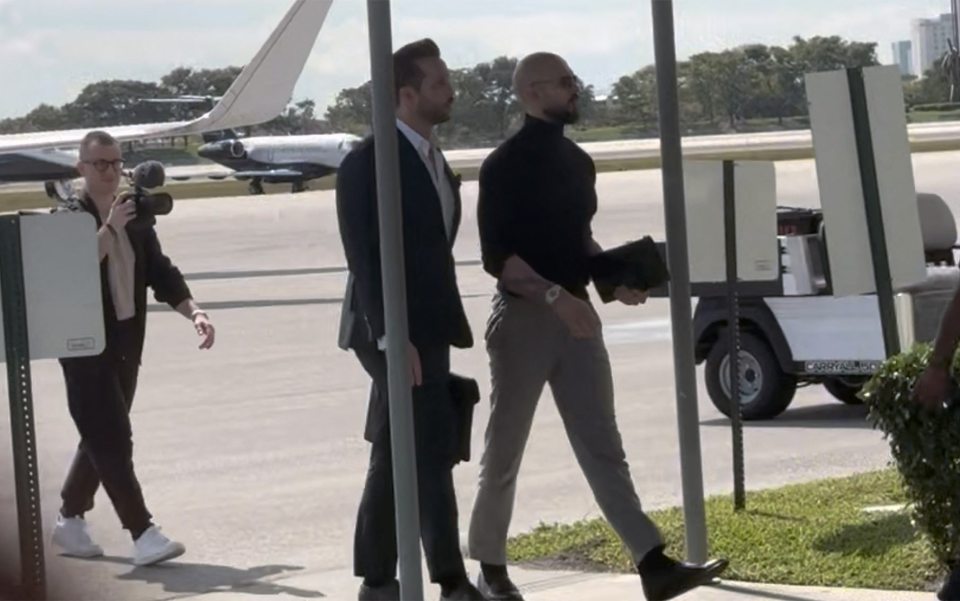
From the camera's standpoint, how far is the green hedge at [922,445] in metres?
6.66

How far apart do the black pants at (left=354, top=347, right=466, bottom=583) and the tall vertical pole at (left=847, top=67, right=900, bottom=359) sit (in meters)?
2.16

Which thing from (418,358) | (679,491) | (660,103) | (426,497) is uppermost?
(660,103)

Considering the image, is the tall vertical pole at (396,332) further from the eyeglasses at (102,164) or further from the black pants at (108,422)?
the eyeglasses at (102,164)

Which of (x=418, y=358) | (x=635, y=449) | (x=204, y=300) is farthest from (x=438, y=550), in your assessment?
(x=204, y=300)

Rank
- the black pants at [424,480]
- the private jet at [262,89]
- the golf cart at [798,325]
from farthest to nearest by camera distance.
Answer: the private jet at [262,89] → the golf cart at [798,325] → the black pants at [424,480]

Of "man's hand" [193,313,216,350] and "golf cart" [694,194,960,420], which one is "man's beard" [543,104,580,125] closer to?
"man's hand" [193,313,216,350]

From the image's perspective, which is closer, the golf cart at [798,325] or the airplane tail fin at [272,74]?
the golf cart at [798,325]

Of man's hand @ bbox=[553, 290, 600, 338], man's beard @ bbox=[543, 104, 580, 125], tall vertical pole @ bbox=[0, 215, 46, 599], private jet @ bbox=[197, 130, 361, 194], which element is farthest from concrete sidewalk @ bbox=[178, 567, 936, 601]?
private jet @ bbox=[197, 130, 361, 194]

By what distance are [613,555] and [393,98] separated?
316 centimetres

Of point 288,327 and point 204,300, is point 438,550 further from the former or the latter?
point 204,300

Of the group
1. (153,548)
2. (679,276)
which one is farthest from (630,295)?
(153,548)

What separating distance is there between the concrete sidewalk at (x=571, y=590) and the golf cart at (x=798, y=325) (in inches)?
169

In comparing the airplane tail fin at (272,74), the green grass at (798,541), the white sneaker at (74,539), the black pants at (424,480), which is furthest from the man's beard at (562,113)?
the airplane tail fin at (272,74)

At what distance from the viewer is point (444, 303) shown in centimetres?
689
